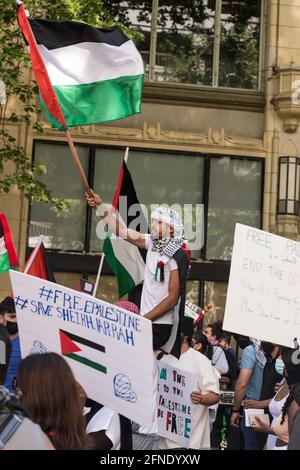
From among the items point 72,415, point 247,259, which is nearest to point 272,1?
point 247,259

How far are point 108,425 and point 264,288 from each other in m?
2.11

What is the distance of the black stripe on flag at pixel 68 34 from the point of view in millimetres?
9828

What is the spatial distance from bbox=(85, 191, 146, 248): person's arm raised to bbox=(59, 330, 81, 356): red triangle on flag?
2.54 metres

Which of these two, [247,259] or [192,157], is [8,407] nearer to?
[247,259]

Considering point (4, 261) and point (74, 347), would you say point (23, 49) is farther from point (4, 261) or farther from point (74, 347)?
point (74, 347)

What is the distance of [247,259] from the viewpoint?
7559 mm

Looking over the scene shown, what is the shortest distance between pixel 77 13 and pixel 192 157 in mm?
5475

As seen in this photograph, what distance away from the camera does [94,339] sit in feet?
19.7

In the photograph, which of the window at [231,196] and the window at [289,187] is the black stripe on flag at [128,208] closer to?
the window at [231,196]

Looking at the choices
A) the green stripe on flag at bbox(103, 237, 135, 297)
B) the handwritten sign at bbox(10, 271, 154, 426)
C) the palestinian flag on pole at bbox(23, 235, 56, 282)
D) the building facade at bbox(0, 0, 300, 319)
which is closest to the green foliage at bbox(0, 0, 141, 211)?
the building facade at bbox(0, 0, 300, 319)

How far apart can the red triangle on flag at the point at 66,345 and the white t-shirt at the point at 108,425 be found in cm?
39
